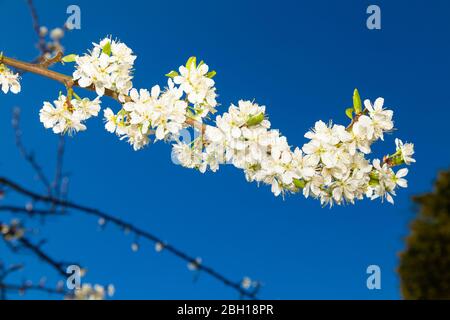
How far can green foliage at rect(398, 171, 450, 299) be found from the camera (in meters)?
6.35

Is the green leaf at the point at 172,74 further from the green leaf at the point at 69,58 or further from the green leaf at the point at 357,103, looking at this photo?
the green leaf at the point at 357,103

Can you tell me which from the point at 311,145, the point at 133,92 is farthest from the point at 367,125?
the point at 133,92

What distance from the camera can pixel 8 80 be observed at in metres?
1.85

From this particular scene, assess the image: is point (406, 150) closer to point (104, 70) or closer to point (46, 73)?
point (104, 70)

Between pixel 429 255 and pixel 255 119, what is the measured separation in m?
5.76

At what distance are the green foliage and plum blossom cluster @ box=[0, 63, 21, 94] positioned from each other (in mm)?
5755

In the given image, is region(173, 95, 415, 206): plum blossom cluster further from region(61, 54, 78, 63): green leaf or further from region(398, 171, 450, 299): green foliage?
region(398, 171, 450, 299): green foliage

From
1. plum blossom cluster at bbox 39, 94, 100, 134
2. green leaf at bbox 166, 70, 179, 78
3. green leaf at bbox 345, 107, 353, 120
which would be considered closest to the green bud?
green leaf at bbox 166, 70, 179, 78

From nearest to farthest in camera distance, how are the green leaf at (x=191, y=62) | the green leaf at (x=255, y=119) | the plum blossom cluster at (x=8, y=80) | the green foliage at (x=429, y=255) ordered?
the green leaf at (x=255, y=119), the green leaf at (x=191, y=62), the plum blossom cluster at (x=8, y=80), the green foliage at (x=429, y=255)

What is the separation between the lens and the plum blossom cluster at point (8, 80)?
72.4 inches

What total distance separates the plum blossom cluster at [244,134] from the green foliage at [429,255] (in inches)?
206

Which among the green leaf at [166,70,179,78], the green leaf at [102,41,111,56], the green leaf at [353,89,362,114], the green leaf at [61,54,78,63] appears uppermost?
the green leaf at [102,41,111,56]

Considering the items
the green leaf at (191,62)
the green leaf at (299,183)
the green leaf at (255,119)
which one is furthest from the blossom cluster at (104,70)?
the green leaf at (299,183)
